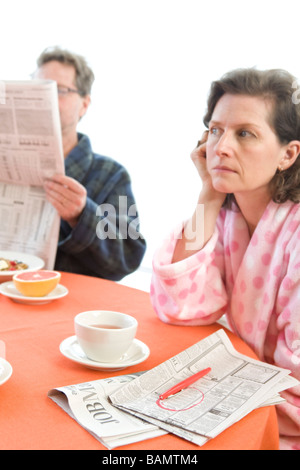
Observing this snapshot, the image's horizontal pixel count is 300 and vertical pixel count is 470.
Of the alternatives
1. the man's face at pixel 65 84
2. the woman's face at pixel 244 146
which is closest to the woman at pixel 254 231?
the woman's face at pixel 244 146

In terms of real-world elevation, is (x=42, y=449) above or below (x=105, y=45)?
below

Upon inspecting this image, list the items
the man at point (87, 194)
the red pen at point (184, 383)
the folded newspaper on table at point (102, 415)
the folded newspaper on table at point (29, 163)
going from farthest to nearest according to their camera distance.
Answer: the man at point (87, 194) → the folded newspaper on table at point (29, 163) → the red pen at point (184, 383) → the folded newspaper on table at point (102, 415)

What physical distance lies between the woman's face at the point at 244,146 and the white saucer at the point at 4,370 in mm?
633

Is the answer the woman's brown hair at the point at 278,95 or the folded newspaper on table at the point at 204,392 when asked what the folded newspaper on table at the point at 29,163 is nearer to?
the woman's brown hair at the point at 278,95

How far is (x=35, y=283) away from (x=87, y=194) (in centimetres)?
77

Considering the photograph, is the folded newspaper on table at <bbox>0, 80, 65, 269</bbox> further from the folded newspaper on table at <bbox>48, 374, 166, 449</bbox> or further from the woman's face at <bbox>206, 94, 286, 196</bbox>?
the folded newspaper on table at <bbox>48, 374, 166, 449</bbox>

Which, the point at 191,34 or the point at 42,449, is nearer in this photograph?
the point at 42,449

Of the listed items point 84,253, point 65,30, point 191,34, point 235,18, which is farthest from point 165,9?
point 84,253

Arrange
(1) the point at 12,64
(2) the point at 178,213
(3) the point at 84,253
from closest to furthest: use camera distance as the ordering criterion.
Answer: (3) the point at 84,253
(2) the point at 178,213
(1) the point at 12,64

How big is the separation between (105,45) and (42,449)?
115 inches

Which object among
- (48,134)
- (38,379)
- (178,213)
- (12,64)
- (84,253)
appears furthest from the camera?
(12,64)

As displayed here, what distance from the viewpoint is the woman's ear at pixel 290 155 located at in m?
1.16

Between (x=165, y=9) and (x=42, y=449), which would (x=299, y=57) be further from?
(x=42, y=449)

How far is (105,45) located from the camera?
310 centimetres
